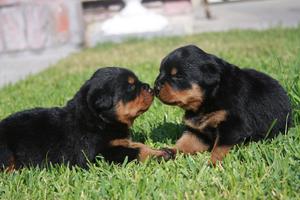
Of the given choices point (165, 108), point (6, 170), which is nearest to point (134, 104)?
point (6, 170)

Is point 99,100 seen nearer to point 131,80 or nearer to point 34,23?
point 131,80

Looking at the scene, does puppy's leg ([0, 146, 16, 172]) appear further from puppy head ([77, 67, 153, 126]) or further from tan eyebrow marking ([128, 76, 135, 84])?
tan eyebrow marking ([128, 76, 135, 84])

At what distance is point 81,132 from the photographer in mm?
3771

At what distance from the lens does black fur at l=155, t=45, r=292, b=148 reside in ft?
12.1

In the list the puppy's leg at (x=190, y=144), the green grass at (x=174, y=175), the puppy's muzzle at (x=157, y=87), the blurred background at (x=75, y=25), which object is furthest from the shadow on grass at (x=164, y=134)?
the blurred background at (x=75, y=25)

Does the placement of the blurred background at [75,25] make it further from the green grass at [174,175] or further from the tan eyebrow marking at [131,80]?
the tan eyebrow marking at [131,80]

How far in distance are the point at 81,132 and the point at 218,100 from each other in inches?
38.0

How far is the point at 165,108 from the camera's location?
5070mm

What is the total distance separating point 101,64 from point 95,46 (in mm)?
2931

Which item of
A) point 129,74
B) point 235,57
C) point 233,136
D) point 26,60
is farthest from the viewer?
point 26,60

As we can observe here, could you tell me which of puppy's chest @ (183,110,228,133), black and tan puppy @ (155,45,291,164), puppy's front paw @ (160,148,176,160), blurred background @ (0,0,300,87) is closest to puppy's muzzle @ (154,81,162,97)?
black and tan puppy @ (155,45,291,164)

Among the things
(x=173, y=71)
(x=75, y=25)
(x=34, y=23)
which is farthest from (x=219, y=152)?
(x=75, y=25)

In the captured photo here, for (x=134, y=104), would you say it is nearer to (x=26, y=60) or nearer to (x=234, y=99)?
(x=234, y=99)

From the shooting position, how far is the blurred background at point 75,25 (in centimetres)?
1111
